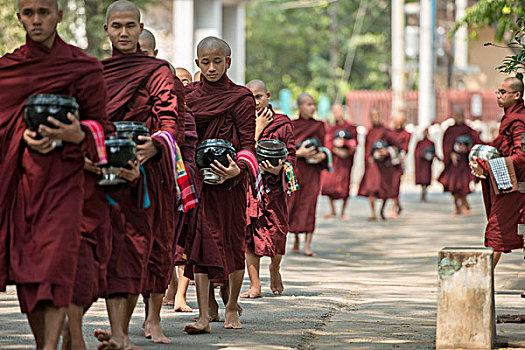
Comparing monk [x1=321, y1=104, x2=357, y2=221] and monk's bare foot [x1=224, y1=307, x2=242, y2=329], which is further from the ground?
monk [x1=321, y1=104, x2=357, y2=221]

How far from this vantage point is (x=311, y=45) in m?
46.8

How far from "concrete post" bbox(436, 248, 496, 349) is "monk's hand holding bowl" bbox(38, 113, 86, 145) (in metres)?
2.45

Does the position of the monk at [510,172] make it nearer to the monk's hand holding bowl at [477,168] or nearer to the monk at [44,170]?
the monk's hand holding bowl at [477,168]

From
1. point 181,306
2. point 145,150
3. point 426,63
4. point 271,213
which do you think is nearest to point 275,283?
point 271,213

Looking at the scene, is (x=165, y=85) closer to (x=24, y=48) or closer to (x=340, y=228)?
(x=24, y=48)

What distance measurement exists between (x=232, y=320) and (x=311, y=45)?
132ft

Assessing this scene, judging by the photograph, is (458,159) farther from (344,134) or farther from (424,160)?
(344,134)

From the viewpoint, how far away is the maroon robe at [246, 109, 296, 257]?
9070 millimetres

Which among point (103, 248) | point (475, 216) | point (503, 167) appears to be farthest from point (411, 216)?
point (103, 248)

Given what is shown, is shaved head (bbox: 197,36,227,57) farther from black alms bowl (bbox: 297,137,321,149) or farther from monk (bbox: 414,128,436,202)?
monk (bbox: 414,128,436,202)

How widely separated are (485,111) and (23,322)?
29766 millimetres

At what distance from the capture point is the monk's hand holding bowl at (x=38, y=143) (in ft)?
17.1

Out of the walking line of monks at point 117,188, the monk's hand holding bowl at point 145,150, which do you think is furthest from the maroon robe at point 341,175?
the monk's hand holding bowl at point 145,150

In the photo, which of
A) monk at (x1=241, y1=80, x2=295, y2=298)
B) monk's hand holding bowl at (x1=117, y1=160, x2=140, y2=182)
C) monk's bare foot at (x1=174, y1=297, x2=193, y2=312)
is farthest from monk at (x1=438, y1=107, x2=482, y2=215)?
monk's hand holding bowl at (x1=117, y1=160, x2=140, y2=182)
